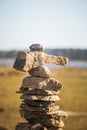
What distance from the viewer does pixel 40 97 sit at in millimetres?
22828

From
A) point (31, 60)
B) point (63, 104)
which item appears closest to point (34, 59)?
point (31, 60)

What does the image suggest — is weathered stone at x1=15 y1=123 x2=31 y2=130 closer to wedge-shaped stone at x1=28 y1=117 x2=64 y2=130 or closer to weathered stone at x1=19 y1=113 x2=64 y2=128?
weathered stone at x1=19 y1=113 x2=64 y2=128

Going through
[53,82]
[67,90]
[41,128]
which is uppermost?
[53,82]

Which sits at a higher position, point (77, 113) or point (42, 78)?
point (42, 78)

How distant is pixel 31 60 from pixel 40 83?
4.57 feet

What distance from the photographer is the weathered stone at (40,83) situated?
22.9 meters

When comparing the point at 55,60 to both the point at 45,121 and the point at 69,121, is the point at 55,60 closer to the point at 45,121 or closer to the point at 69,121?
the point at 45,121

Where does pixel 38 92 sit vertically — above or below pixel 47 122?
above

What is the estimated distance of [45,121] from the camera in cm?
2305

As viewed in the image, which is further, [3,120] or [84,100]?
[84,100]

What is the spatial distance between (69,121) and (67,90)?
81.8 feet

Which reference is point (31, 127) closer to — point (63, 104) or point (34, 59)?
point (34, 59)

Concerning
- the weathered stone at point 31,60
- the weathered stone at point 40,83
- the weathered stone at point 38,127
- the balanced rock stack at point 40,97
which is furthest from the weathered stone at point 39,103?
the weathered stone at point 31,60

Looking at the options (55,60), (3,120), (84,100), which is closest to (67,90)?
(84,100)
